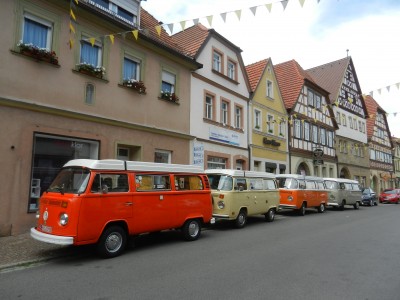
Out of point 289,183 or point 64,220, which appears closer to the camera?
point 64,220

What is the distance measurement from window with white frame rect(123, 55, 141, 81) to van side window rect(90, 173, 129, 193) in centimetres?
716

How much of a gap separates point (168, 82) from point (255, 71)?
11.1 m

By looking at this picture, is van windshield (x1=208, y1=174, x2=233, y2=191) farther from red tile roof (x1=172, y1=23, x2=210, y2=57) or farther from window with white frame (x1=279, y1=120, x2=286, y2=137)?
window with white frame (x1=279, y1=120, x2=286, y2=137)

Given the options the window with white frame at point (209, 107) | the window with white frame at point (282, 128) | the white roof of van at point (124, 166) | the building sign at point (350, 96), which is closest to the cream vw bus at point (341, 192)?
the window with white frame at point (282, 128)

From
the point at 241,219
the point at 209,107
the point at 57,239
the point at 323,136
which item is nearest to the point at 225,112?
the point at 209,107

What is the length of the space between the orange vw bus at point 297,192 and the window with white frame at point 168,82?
293 inches

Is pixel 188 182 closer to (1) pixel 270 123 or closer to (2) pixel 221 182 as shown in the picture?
(2) pixel 221 182

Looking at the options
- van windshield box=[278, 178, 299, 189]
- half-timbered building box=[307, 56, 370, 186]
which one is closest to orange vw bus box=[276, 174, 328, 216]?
van windshield box=[278, 178, 299, 189]

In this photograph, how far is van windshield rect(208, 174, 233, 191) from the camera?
12930 mm

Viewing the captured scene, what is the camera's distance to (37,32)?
11656 millimetres

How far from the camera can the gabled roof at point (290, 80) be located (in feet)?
97.0

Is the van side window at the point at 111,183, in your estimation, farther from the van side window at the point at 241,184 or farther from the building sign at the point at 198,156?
the building sign at the point at 198,156

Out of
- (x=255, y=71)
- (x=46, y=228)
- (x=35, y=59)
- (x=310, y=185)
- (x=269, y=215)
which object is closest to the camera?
(x=46, y=228)

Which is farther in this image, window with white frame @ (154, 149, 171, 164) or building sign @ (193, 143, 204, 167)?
building sign @ (193, 143, 204, 167)
